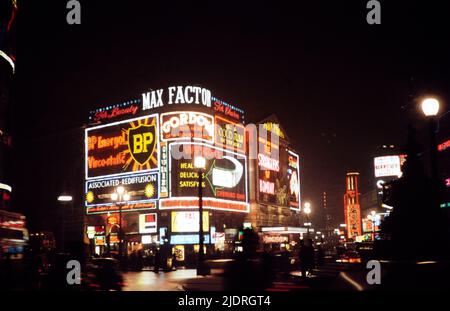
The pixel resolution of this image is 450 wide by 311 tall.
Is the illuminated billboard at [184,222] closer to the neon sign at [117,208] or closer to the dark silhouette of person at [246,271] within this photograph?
the neon sign at [117,208]

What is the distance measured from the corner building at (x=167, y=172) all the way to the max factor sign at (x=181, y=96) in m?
0.12

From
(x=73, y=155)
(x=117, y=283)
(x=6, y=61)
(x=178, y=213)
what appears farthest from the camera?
(x=73, y=155)

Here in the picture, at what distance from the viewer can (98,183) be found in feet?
217

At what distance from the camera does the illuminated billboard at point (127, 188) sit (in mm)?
59656

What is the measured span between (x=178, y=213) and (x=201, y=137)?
30.3 ft

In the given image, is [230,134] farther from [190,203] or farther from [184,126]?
[190,203]

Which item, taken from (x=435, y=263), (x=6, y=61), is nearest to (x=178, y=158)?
(x=6, y=61)

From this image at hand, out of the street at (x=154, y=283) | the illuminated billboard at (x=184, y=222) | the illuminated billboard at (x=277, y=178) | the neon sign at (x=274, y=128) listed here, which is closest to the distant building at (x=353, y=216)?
the illuminated billboard at (x=277, y=178)

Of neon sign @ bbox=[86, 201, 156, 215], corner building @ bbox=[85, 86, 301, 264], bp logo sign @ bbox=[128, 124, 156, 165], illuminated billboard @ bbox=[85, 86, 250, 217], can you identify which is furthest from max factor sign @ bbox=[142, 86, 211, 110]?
neon sign @ bbox=[86, 201, 156, 215]

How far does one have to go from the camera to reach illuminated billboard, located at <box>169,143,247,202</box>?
57.8m

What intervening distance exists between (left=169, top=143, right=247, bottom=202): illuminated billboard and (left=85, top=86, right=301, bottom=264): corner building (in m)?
0.11

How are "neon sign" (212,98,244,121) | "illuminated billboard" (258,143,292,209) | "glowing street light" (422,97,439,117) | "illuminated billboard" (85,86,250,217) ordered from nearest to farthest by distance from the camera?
"glowing street light" (422,97,439,117) < "illuminated billboard" (85,86,250,217) < "neon sign" (212,98,244,121) < "illuminated billboard" (258,143,292,209)

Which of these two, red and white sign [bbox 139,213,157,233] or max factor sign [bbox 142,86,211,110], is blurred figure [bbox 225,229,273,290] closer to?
red and white sign [bbox 139,213,157,233]
